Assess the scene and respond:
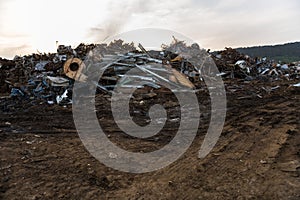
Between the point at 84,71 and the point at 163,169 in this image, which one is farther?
the point at 84,71

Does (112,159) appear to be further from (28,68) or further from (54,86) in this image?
(28,68)

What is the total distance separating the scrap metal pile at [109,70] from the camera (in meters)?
8.86

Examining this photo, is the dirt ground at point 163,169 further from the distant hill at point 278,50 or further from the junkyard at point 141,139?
the distant hill at point 278,50

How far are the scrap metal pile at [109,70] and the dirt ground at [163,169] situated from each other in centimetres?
266

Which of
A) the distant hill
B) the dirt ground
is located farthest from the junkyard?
the distant hill

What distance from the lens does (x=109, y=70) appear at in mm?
9578

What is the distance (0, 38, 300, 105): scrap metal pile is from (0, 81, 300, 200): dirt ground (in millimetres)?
2659

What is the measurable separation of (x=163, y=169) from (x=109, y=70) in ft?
20.4

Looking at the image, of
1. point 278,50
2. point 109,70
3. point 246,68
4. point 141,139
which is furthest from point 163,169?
point 278,50

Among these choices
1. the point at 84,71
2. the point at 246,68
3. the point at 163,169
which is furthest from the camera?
the point at 246,68

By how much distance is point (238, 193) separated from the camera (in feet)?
10.1

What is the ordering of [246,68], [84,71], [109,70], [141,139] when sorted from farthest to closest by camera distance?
1. [246,68]
2. [109,70]
3. [84,71]
4. [141,139]

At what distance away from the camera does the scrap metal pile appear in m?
8.86

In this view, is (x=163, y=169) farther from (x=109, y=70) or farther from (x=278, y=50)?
(x=278, y=50)
